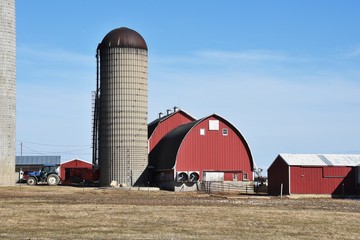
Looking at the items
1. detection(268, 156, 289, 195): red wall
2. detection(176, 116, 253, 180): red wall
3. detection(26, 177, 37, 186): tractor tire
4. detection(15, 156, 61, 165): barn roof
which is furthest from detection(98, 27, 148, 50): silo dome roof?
detection(15, 156, 61, 165): barn roof

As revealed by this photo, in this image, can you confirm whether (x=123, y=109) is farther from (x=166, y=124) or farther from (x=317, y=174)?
(x=317, y=174)

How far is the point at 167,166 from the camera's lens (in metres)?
75.4

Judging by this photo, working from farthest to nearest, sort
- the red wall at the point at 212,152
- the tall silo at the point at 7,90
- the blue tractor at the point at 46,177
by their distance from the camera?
1. the blue tractor at the point at 46,177
2. the tall silo at the point at 7,90
3. the red wall at the point at 212,152

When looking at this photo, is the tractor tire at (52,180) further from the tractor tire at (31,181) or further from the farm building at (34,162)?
the farm building at (34,162)

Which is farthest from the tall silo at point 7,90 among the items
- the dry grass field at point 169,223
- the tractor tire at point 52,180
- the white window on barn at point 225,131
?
the dry grass field at point 169,223

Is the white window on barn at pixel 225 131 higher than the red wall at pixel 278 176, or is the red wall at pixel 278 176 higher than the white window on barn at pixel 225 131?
the white window on barn at pixel 225 131

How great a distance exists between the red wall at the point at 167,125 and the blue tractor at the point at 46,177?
11328 mm

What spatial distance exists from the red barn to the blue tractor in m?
11.3

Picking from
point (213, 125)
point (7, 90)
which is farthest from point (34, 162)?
point (213, 125)

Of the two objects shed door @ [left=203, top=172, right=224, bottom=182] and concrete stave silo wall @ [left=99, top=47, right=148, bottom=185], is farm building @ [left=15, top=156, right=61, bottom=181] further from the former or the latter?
shed door @ [left=203, top=172, right=224, bottom=182]

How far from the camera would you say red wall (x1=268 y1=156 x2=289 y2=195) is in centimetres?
6303

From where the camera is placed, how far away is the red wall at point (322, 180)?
62469 millimetres

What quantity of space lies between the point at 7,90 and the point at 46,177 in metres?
11.9

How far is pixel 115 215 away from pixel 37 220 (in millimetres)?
4084
